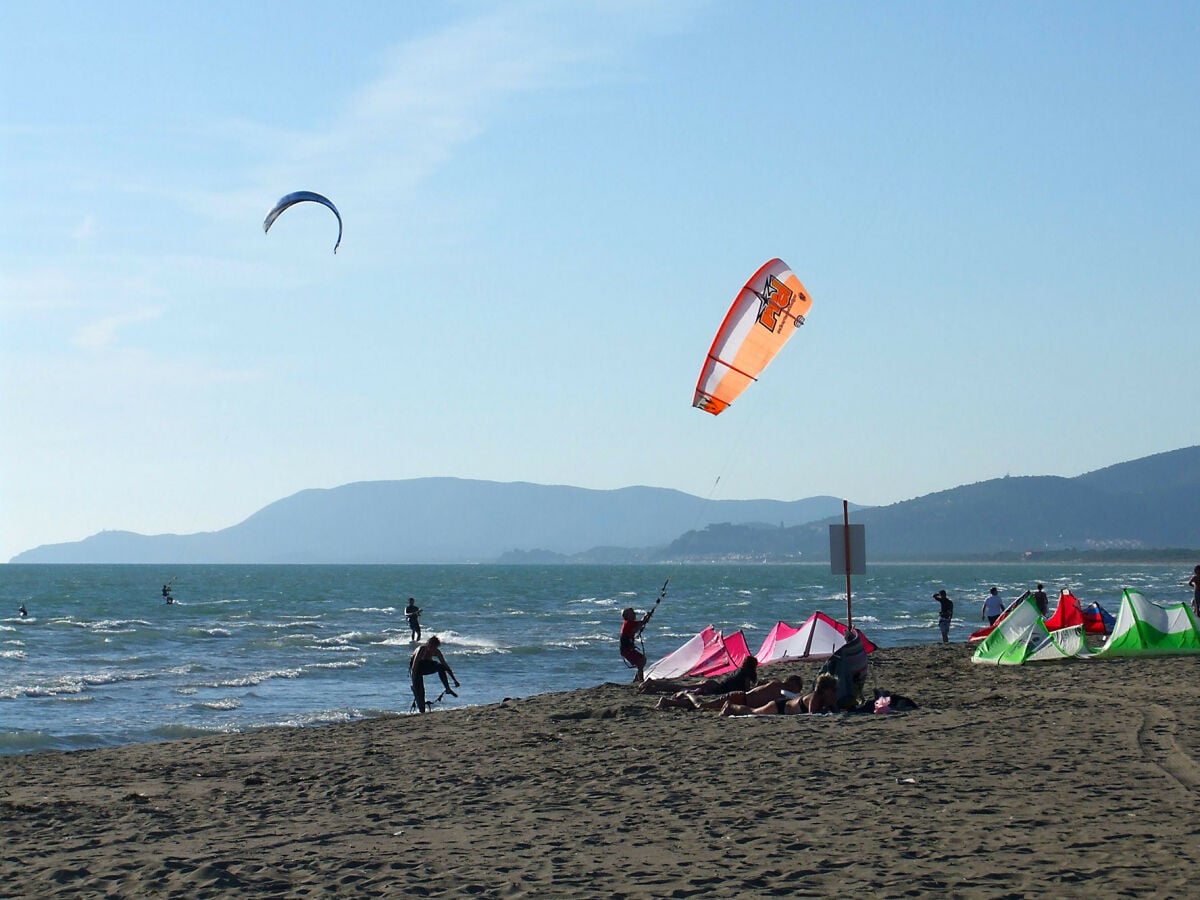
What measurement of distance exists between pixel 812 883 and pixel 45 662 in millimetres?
24455

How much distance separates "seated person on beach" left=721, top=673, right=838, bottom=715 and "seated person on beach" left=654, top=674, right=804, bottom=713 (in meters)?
0.12

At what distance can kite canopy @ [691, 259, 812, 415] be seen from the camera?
1598 centimetres

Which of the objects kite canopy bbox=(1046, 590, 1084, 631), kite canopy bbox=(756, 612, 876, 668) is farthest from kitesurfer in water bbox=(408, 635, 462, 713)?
kite canopy bbox=(1046, 590, 1084, 631)

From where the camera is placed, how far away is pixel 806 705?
11.9 metres

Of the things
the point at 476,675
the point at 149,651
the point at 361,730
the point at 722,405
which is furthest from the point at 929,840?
the point at 149,651

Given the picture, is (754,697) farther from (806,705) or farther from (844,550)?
(844,550)

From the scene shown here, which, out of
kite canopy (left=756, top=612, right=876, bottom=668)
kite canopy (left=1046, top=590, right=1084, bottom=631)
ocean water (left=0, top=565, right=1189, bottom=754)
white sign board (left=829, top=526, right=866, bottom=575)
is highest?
white sign board (left=829, top=526, right=866, bottom=575)

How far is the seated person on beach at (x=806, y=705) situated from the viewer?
11.8m

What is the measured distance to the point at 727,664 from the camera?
1703 centimetres

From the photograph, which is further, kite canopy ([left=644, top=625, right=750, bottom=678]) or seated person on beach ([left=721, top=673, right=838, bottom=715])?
kite canopy ([left=644, top=625, right=750, bottom=678])

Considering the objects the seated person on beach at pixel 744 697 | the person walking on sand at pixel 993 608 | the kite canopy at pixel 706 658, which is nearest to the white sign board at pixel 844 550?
the seated person on beach at pixel 744 697

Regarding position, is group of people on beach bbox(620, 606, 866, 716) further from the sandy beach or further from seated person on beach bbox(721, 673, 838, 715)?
the sandy beach

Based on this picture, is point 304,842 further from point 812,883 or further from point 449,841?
point 812,883

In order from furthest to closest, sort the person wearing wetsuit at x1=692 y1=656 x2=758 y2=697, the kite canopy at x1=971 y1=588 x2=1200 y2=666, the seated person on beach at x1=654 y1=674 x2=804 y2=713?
the kite canopy at x1=971 y1=588 x2=1200 y2=666
the person wearing wetsuit at x1=692 y1=656 x2=758 y2=697
the seated person on beach at x1=654 y1=674 x2=804 y2=713
